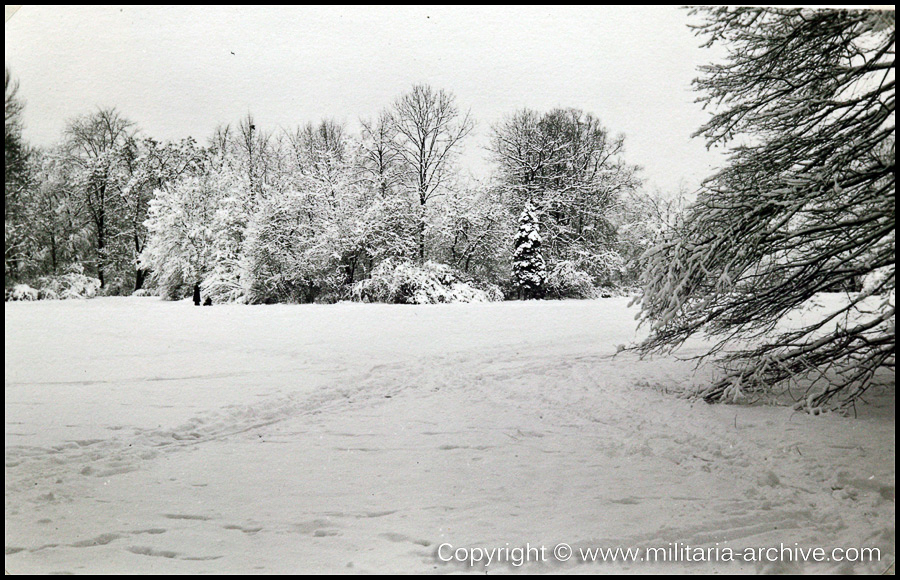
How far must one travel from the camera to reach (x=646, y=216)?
322 centimetres

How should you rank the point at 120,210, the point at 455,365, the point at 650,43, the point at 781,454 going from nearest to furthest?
the point at 781,454 → the point at 650,43 → the point at 120,210 → the point at 455,365

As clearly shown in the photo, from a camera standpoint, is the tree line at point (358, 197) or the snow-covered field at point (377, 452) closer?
the snow-covered field at point (377, 452)

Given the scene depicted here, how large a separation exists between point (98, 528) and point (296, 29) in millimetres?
2477

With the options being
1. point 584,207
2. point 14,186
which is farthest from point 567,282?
point 14,186

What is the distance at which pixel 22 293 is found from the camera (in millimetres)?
2516

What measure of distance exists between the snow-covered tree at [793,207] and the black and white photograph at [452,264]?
0.02 metres

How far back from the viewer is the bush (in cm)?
320

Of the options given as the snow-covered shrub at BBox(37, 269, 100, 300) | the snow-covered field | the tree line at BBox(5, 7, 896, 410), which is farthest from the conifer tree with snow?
the snow-covered shrub at BBox(37, 269, 100, 300)

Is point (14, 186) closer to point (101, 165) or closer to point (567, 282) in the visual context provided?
point (101, 165)

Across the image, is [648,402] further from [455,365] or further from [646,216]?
[455,365]

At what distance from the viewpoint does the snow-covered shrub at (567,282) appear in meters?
3.13

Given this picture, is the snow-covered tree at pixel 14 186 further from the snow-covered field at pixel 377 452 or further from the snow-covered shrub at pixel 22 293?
the snow-covered field at pixel 377 452

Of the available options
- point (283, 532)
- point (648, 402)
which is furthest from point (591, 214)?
point (283, 532)

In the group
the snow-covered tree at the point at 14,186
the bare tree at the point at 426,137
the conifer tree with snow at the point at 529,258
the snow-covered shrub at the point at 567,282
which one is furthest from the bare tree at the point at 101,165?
the snow-covered shrub at the point at 567,282
